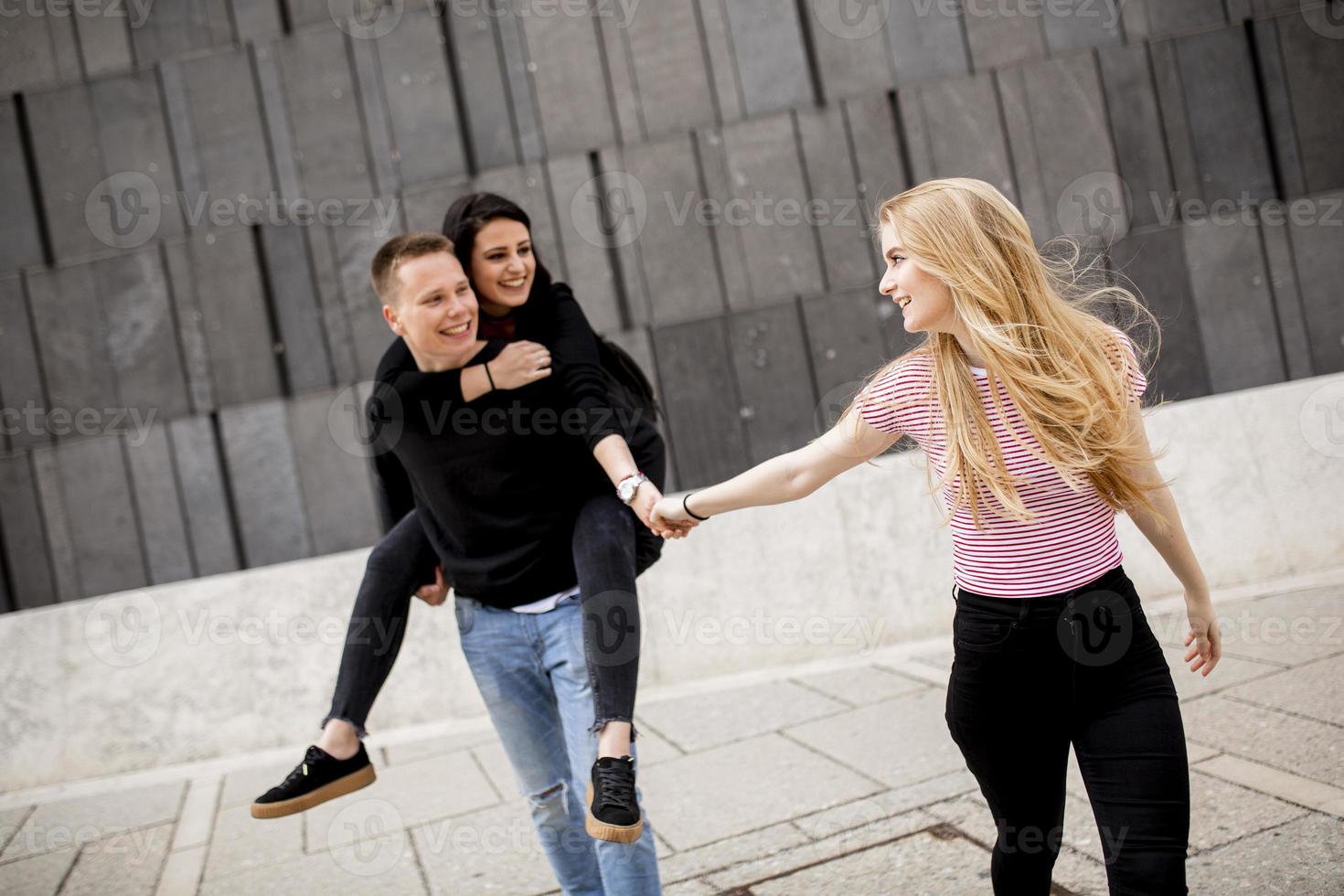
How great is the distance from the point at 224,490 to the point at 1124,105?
4980 mm

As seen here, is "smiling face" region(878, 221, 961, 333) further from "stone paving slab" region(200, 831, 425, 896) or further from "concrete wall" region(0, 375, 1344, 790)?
"concrete wall" region(0, 375, 1344, 790)

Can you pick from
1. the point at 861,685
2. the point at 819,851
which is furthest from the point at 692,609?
the point at 819,851

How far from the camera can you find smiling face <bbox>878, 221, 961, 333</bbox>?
6.04 feet

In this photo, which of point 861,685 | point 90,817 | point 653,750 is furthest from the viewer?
point 861,685

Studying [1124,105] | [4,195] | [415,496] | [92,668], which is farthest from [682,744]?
[4,195]

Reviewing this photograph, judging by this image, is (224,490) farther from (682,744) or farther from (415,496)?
(415,496)

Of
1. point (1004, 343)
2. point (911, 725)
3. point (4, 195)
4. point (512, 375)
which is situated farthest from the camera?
point (4, 195)

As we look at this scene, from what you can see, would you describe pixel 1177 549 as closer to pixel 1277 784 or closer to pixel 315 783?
pixel 1277 784

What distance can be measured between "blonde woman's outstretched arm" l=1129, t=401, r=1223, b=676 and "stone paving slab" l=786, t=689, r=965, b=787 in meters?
1.54

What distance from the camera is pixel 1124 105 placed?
17.4ft

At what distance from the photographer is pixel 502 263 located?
8.29ft

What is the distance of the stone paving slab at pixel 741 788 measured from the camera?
3.34 m

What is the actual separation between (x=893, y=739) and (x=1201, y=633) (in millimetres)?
1899

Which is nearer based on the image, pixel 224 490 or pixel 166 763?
pixel 166 763
